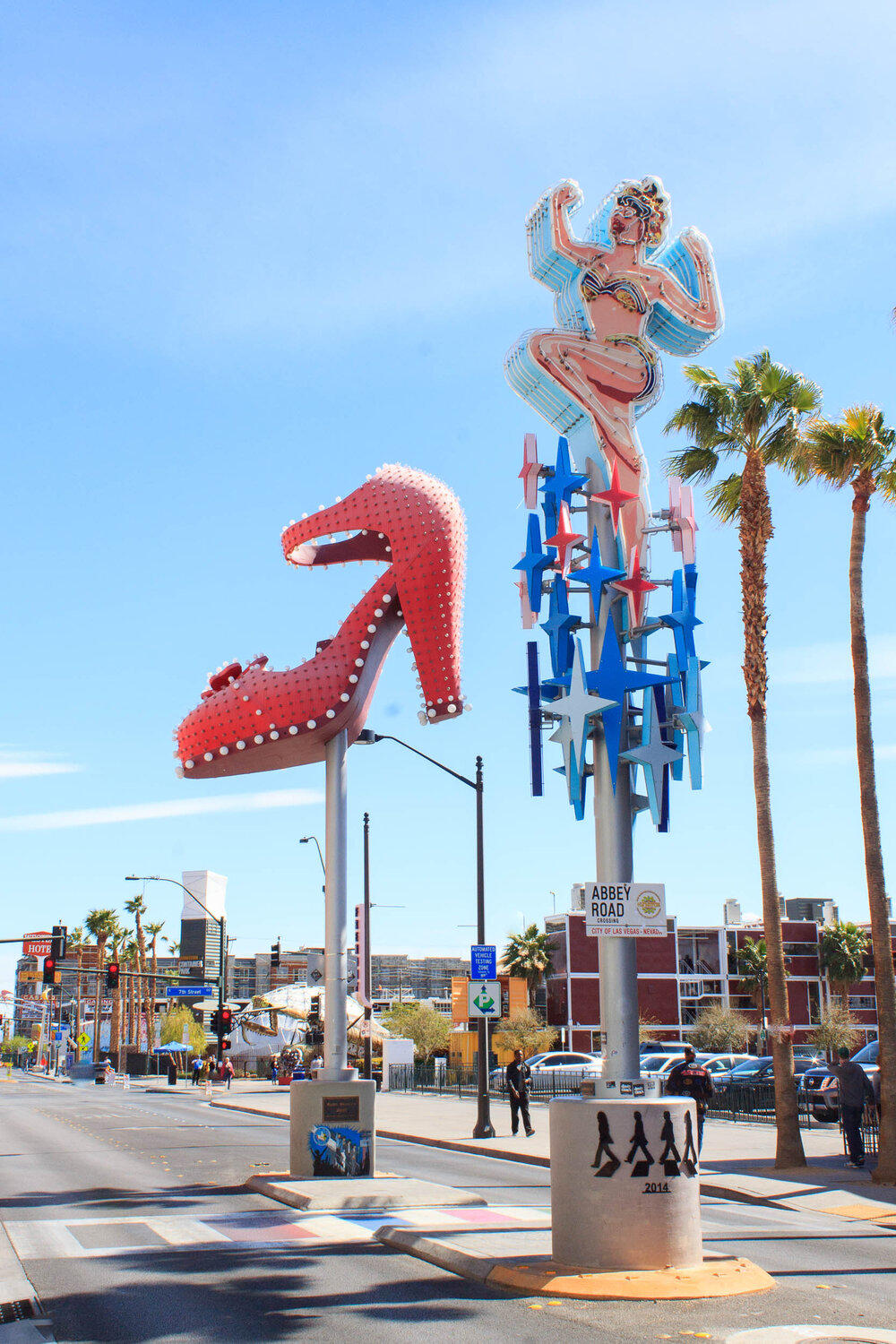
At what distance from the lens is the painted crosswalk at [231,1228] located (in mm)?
11016

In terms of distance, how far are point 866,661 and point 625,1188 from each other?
11.2m

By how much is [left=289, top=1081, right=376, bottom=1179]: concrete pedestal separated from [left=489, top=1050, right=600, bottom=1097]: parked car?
19.0 metres

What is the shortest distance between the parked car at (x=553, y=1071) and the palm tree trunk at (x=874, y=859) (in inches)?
648

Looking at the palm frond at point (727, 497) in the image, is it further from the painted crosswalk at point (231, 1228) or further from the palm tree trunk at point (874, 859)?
the painted crosswalk at point (231, 1228)

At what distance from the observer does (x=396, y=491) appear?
15.4 meters

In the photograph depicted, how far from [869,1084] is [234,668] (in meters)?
11.6

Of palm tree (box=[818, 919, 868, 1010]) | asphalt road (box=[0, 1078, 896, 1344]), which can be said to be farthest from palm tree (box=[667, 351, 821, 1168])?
palm tree (box=[818, 919, 868, 1010])

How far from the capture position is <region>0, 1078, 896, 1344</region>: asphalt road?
7.75 meters

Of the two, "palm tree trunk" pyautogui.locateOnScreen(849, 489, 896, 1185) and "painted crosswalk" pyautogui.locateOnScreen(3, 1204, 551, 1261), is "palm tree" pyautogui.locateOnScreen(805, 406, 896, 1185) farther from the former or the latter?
"painted crosswalk" pyautogui.locateOnScreen(3, 1204, 551, 1261)

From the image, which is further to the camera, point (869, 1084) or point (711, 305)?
point (869, 1084)

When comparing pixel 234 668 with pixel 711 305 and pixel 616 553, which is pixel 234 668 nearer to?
pixel 616 553

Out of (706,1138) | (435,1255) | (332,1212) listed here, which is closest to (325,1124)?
(332,1212)

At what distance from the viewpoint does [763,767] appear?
61.0ft

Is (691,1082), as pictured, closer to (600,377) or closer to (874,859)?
(874,859)
